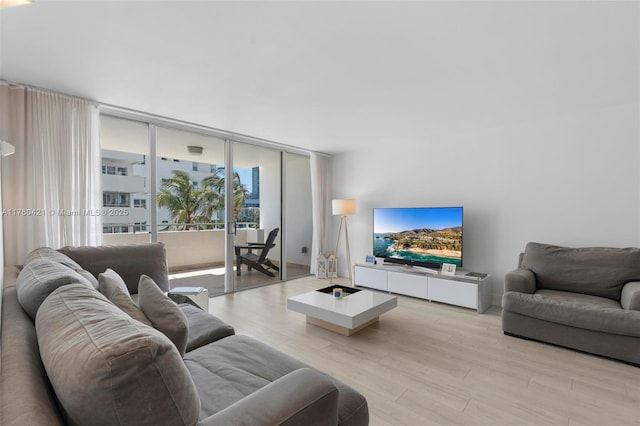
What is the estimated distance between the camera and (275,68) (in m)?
2.37

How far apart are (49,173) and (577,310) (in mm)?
4881

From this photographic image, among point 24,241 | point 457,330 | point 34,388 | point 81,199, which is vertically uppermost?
point 81,199

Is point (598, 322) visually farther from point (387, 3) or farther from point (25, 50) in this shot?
point (25, 50)

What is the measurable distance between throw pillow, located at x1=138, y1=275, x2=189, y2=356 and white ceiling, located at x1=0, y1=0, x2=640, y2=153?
1.58 metres

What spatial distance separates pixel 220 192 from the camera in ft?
14.4

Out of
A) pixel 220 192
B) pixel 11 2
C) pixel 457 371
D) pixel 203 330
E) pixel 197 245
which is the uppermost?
pixel 11 2

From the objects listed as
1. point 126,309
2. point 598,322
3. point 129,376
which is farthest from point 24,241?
point 598,322

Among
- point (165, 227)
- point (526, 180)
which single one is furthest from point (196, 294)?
point (526, 180)

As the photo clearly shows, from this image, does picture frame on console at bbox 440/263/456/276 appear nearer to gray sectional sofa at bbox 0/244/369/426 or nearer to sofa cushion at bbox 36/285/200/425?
gray sectional sofa at bbox 0/244/369/426

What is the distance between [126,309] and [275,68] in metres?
1.97

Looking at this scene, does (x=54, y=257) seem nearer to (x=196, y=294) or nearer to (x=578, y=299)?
(x=196, y=294)

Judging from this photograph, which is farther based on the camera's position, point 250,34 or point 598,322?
point 598,322

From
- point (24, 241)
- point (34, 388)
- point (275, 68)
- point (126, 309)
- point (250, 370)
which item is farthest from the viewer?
point (24, 241)

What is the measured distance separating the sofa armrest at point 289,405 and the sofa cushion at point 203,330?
3.08 feet
